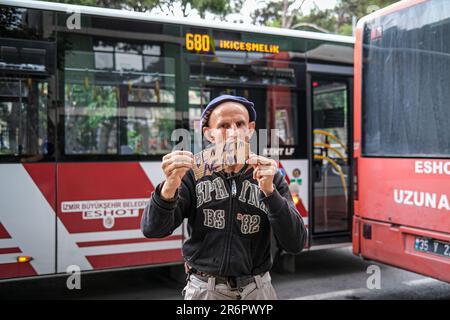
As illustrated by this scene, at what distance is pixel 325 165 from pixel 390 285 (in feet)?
5.67

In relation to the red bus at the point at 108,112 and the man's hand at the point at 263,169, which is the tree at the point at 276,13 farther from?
the man's hand at the point at 263,169

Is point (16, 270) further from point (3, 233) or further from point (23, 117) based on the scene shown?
point (23, 117)

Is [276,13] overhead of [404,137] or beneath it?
overhead

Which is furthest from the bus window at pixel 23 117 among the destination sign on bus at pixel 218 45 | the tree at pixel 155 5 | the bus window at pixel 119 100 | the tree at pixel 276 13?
the tree at pixel 276 13

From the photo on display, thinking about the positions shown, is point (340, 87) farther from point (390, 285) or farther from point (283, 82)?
point (390, 285)

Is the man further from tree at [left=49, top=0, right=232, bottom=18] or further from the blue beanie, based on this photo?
tree at [left=49, top=0, right=232, bottom=18]

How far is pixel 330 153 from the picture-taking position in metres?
6.31

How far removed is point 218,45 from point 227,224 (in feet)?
12.5

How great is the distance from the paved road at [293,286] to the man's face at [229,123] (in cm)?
387

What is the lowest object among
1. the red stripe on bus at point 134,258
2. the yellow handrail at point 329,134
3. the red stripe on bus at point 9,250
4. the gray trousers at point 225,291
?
the red stripe on bus at point 134,258

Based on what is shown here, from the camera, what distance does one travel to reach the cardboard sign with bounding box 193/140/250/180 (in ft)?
5.98

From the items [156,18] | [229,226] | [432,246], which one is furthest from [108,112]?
[432,246]

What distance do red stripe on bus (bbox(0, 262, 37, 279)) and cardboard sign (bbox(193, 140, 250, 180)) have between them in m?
3.42

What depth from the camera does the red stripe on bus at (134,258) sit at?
4926 mm
